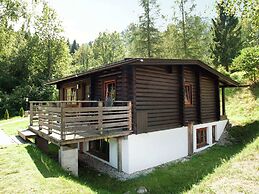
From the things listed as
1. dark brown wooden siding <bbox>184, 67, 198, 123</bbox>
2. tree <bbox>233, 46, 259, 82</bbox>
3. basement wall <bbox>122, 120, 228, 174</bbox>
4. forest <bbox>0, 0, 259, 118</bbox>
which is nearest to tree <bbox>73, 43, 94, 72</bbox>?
forest <bbox>0, 0, 259, 118</bbox>

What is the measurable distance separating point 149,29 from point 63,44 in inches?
504

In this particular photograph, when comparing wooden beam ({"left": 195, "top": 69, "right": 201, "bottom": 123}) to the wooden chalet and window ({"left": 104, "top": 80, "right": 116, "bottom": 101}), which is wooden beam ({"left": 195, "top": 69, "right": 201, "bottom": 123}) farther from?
window ({"left": 104, "top": 80, "right": 116, "bottom": 101})

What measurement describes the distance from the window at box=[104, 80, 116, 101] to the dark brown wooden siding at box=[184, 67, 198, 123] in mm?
4058

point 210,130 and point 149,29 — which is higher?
point 149,29

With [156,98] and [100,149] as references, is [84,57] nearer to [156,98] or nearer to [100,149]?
[100,149]

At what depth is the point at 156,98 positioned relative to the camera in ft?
38.1

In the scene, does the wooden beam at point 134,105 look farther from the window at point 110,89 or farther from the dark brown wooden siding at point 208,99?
the dark brown wooden siding at point 208,99

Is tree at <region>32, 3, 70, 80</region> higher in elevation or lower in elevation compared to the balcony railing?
higher

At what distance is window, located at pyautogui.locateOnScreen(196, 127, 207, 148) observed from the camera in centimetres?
1452

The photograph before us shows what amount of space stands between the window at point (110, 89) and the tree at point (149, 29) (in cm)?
1874

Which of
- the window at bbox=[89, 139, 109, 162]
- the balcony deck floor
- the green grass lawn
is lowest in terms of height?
the window at bbox=[89, 139, 109, 162]

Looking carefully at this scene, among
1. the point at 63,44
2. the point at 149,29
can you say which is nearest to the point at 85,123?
the point at 149,29

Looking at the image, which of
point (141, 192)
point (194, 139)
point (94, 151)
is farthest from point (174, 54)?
point (141, 192)

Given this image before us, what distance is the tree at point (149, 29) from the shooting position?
98.3 feet
